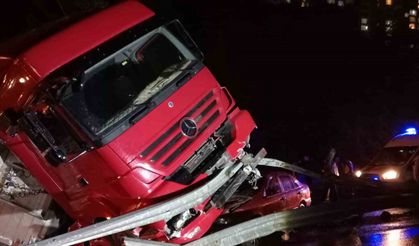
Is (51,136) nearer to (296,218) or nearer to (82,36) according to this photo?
(82,36)

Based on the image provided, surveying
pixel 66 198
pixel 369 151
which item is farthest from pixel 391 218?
pixel 369 151

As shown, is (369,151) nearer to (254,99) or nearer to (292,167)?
(254,99)

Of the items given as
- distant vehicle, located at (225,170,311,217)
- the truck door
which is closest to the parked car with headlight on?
distant vehicle, located at (225,170,311,217)

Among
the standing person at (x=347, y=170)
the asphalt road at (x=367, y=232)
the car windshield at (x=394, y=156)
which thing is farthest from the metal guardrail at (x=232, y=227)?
the standing person at (x=347, y=170)

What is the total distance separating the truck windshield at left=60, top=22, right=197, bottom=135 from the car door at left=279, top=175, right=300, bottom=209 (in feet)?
12.5

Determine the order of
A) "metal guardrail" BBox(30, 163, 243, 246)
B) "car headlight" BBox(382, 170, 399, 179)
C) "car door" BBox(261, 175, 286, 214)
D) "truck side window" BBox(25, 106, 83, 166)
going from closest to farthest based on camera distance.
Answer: "metal guardrail" BBox(30, 163, 243, 246) < "truck side window" BBox(25, 106, 83, 166) < "car door" BBox(261, 175, 286, 214) < "car headlight" BBox(382, 170, 399, 179)

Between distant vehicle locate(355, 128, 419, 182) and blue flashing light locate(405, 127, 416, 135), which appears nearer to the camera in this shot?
distant vehicle locate(355, 128, 419, 182)

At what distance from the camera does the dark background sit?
24.4 m

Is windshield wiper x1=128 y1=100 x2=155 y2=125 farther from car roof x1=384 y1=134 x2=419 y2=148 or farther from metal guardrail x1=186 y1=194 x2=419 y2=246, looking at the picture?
car roof x1=384 y1=134 x2=419 y2=148

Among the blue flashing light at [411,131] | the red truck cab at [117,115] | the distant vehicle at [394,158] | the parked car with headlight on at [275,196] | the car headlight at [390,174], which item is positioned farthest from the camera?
the blue flashing light at [411,131]

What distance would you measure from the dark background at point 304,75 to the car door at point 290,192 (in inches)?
542

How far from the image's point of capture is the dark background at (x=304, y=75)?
24.4m

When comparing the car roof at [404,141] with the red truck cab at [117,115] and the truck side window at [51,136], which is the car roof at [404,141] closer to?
the red truck cab at [117,115]

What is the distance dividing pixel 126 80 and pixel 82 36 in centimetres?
80
